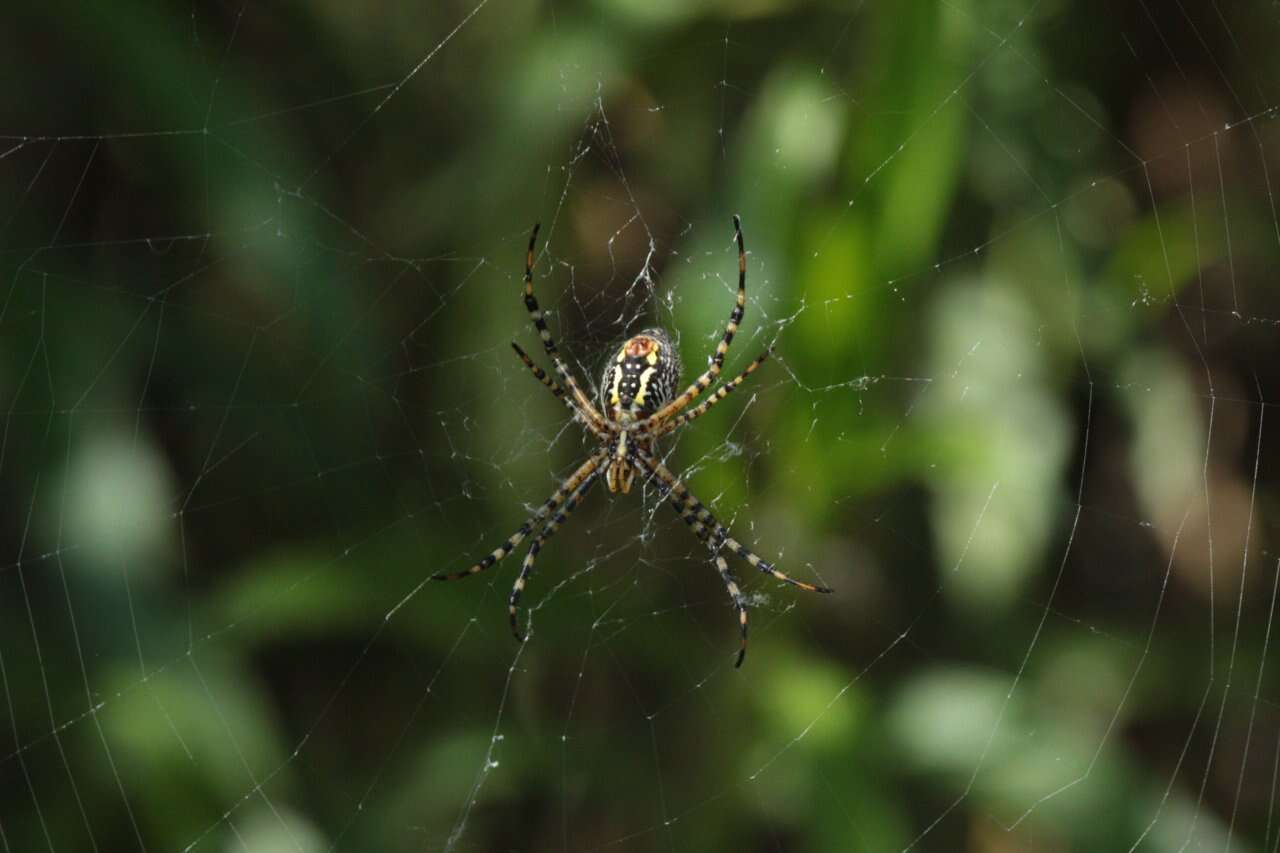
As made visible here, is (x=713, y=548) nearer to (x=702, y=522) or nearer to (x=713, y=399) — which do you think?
(x=702, y=522)

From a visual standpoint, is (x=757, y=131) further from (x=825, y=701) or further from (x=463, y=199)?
(x=825, y=701)

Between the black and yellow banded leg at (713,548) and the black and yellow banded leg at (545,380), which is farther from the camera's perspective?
the black and yellow banded leg at (713,548)

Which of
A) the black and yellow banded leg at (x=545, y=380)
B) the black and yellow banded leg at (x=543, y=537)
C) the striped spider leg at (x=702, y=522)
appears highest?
the black and yellow banded leg at (x=545, y=380)

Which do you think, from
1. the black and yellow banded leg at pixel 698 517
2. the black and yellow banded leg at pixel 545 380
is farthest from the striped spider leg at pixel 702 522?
the black and yellow banded leg at pixel 545 380

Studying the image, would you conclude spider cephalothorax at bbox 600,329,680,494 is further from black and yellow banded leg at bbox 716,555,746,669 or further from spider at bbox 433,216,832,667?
black and yellow banded leg at bbox 716,555,746,669

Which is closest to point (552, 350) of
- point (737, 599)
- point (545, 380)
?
point (545, 380)

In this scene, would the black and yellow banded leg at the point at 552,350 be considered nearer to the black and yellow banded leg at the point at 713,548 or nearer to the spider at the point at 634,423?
the spider at the point at 634,423
